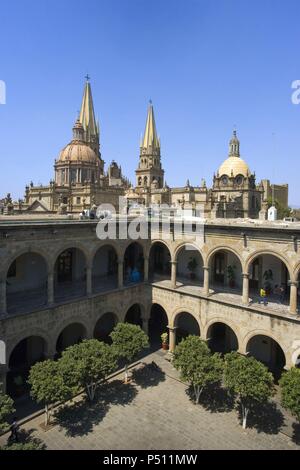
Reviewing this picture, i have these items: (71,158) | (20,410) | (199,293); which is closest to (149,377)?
(199,293)

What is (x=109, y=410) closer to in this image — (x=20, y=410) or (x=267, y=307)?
(x=20, y=410)

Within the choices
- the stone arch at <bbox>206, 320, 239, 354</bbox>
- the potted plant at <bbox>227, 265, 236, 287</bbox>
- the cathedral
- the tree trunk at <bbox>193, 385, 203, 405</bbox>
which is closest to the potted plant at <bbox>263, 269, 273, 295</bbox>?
the potted plant at <bbox>227, 265, 236, 287</bbox>

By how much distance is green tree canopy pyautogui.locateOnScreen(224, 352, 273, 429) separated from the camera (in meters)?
12.8

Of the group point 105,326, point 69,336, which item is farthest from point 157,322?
point 69,336

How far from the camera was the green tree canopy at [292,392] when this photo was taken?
11.9 metres

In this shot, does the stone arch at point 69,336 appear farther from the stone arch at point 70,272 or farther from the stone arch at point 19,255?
the stone arch at point 19,255

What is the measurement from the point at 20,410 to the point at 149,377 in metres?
6.46

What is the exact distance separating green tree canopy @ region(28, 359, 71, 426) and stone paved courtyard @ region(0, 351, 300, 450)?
1676 millimetres

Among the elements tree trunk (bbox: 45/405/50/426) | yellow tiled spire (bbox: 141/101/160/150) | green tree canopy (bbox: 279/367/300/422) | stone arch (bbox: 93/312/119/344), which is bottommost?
tree trunk (bbox: 45/405/50/426)

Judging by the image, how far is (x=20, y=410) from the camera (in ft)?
46.4

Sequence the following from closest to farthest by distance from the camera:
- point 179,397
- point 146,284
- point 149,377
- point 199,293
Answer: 1. point 179,397
2. point 149,377
3. point 199,293
4. point 146,284

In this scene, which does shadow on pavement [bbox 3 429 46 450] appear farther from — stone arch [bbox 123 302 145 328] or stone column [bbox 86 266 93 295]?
stone arch [bbox 123 302 145 328]

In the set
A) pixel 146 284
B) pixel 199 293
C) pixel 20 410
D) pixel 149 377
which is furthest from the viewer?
pixel 146 284

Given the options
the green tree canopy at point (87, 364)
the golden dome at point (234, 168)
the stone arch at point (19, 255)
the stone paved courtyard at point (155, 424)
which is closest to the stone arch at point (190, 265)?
the stone paved courtyard at point (155, 424)
